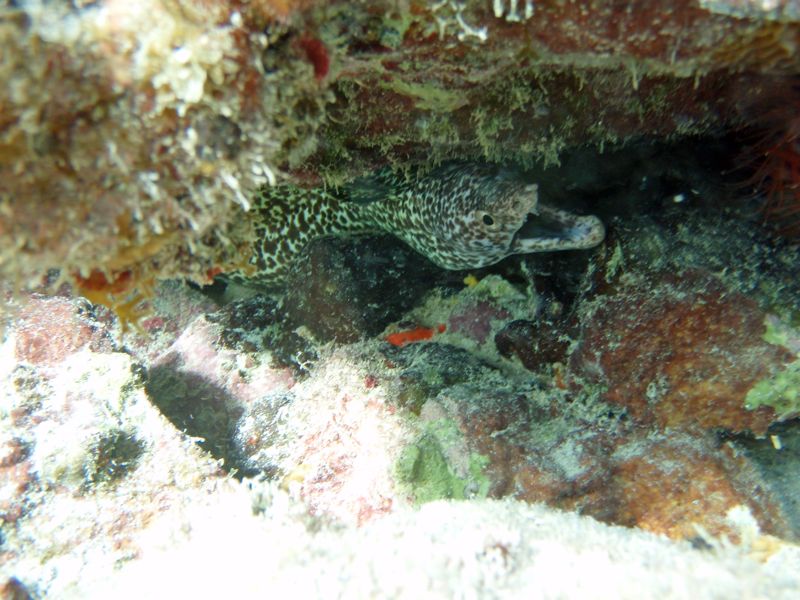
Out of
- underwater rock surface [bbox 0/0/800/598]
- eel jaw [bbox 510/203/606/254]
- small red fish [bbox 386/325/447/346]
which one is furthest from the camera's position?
small red fish [bbox 386/325/447/346]

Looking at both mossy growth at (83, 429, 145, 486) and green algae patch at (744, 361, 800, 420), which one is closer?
green algae patch at (744, 361, 800, 420)

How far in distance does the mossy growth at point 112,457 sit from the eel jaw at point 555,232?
9.55ft

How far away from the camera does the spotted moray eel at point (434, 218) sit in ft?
10.5

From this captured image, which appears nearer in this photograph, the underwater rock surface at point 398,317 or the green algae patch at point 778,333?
the underwater rock surface at point 398,317

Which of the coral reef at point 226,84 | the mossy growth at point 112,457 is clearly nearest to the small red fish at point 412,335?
the coral reef at point 226,84

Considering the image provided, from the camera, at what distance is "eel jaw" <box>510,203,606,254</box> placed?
124 inches

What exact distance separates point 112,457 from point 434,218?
2.73 meters

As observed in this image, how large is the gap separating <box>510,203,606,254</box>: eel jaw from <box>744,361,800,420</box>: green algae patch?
125cm

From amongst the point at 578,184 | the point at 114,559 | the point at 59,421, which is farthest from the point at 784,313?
the point at 59,421

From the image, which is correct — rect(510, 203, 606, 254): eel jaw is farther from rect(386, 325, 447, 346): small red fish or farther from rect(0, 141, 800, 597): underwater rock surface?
rect(386, 325, 447, 346): small red fish

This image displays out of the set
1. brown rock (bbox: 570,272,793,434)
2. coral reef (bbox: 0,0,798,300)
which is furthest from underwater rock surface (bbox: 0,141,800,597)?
coral reef (bbox: 0,0,798,300)

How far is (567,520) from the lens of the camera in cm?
205

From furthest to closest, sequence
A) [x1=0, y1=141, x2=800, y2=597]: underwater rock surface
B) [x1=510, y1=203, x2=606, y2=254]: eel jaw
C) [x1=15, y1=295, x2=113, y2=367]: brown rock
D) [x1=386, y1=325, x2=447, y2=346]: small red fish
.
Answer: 1. [x1=386, y1=325, x2=447, y2=346]: small red fish
2. [x1=15, y1=295, x2=113, y2=367]: brown rock
3. [x1=510, y1=203, x2=606, y2=254]: eel jaw
4. [x1=0, y1=141, x2=800, y2=597]: underwater rock surface

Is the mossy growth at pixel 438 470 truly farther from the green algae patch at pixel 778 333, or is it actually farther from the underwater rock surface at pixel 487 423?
the green algae patch at pixel 778 333
